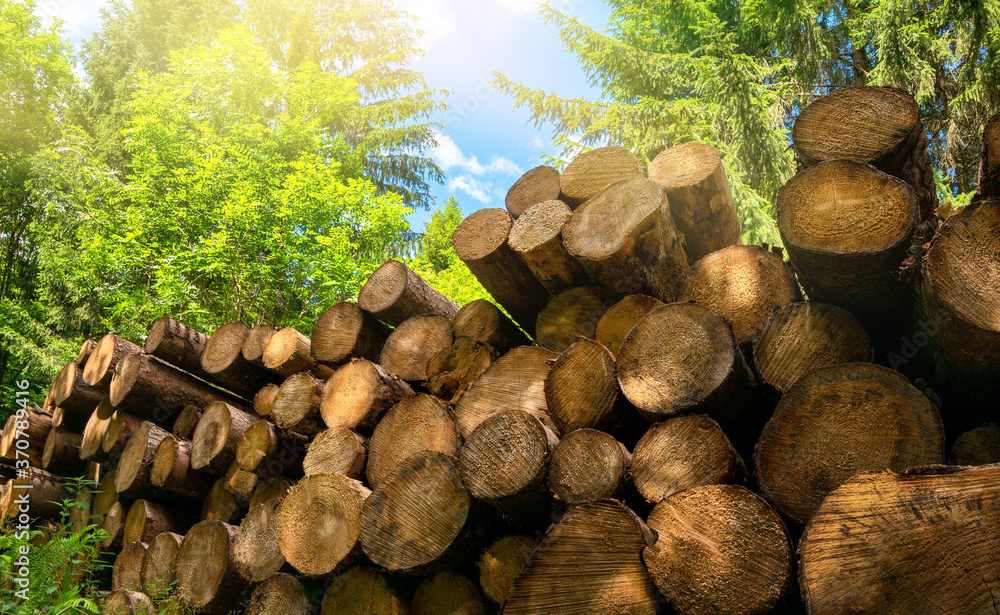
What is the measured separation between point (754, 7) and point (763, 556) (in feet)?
31.1

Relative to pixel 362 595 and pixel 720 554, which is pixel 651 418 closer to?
pixel 720 554

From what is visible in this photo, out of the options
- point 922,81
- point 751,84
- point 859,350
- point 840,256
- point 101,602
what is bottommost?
point 101,602

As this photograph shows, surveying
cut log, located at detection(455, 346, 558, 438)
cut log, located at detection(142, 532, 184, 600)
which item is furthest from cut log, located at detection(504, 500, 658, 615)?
cut log, located at detection(142, 532, 184, 600)

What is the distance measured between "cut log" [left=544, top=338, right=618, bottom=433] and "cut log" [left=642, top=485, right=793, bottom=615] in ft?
1.54

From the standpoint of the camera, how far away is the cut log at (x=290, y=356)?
330 centimetres

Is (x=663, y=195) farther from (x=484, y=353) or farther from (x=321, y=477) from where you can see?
(x=321, y=477)

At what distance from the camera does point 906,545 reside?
112 centimetres

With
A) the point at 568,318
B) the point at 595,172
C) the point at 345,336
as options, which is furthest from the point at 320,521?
the point at 595,172

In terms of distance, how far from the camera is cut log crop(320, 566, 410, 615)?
7.18 feet

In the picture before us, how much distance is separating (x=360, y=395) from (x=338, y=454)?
0.97ft

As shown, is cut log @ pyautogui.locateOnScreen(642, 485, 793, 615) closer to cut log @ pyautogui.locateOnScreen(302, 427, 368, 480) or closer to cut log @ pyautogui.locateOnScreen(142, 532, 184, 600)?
cut log @ pyautogui.locateOnScreen(302, 427, 368, 480)

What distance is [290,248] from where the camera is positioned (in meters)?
8.82

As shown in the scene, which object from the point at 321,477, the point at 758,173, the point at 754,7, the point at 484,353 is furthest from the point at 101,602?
the point at 754,7

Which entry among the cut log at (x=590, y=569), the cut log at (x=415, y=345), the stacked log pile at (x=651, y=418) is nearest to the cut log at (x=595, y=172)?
the stacked log pile at (x=651, y=418)
